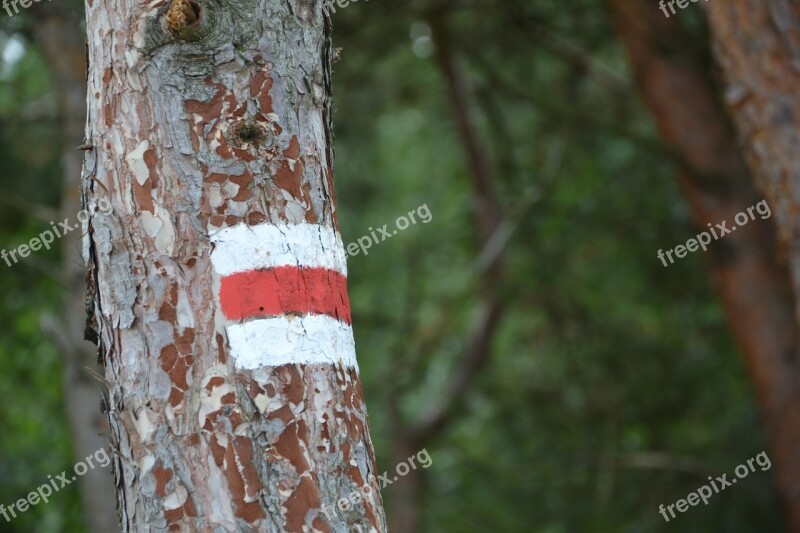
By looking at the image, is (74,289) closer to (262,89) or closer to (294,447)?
(262,89)

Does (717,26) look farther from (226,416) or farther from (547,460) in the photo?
(547,460)

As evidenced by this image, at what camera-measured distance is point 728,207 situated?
496 centimetres

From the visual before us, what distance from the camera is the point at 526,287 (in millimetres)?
7160

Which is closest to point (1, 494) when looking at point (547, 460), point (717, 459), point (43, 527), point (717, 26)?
point (43, 527)

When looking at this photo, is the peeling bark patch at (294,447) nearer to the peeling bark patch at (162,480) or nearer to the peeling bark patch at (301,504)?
the peeling bark patch at (301,504)

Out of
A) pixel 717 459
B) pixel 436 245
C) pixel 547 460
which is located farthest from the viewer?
pixel 436 245

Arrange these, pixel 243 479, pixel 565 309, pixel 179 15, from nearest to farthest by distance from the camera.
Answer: pixel 243 479
pixel 179 15
pixel 565 309

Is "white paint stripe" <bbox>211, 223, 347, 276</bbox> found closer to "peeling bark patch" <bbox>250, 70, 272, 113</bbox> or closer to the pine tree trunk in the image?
"peeling bark patch" <bbox>250, 70, 272, 113</bbox>

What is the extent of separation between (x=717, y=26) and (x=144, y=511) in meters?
3.27

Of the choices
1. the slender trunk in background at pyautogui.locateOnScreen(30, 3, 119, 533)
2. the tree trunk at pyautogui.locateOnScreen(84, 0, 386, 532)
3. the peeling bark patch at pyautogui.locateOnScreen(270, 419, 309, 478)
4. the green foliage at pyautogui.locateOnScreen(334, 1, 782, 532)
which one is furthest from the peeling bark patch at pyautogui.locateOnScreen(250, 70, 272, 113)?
the green foliage at pyautogui.locateOnScreen(334, 1, 782, 532)

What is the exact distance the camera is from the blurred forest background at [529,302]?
241 inches

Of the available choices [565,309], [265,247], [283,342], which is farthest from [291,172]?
[565,309]

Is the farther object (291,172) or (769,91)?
(769,91)

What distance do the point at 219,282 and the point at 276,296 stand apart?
0.32ft
